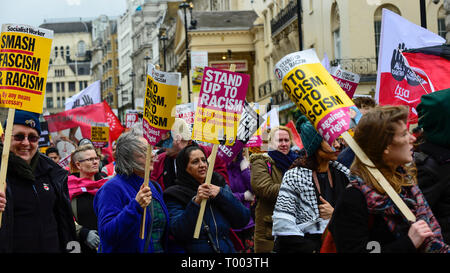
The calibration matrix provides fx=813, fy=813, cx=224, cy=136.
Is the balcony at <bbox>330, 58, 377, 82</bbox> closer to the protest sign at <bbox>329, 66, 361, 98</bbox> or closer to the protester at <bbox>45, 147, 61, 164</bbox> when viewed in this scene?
the protester at <bbox>45, 147, 61, 164</bbox>

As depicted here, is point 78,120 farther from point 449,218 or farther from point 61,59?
point 61,59

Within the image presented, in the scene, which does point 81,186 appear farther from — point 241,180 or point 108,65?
point 108,65

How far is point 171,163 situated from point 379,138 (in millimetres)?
4638

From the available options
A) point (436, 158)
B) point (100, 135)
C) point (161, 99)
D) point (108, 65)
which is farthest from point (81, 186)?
point (108, 65)

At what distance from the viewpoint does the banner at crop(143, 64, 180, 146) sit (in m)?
6.16

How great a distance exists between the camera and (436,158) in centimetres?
445

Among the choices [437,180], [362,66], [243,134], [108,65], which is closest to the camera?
[437,180]

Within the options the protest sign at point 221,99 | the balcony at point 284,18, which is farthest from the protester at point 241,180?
the balcony at point 284,18

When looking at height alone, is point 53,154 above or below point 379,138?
below

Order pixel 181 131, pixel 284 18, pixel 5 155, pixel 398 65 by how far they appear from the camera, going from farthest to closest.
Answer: pixel 284 18, pixel 398 65, pixel 181 131, pixel 5 155

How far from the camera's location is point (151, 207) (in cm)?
587

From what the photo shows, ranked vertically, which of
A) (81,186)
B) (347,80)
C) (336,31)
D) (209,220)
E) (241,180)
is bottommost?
(241,180)

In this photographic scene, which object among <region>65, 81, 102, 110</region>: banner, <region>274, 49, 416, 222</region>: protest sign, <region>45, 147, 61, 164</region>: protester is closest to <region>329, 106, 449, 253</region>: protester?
<region>274, 49, 416, 222</region>: protest sign
